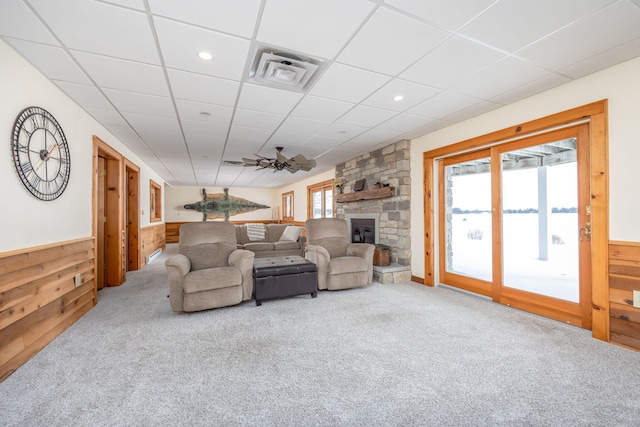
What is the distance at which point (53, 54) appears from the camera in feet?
6.63

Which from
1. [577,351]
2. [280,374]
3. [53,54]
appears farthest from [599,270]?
[53,54]

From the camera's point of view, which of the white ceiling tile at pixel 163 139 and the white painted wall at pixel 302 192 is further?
the white painted wall at pixel 302 192

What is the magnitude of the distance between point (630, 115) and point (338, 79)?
2.43 metres

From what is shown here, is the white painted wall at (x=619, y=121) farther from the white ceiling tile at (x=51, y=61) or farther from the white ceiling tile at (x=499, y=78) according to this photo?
Answer: the white ceiling tile at (x=51, y=61)

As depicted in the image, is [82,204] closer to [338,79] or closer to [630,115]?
[338,79]

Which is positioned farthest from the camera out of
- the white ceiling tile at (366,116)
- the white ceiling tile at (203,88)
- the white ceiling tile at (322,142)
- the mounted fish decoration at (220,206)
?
the mounted fish decoration at (220,206)

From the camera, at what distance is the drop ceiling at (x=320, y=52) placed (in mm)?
1624

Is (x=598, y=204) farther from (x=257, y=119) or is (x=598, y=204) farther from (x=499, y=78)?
(x=257, y=119)

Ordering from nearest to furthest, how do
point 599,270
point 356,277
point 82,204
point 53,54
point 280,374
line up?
point 280,374
point 53,54
point 599,270
point 82,204
point 356,277

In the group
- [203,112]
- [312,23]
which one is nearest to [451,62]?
[312,23]

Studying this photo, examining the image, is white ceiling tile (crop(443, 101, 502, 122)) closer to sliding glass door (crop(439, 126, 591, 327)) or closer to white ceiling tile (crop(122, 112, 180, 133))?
sliding glass door (crop(439, 126, 591, 327))

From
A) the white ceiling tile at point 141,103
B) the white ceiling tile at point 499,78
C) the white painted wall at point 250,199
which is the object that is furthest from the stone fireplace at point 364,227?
the white ceiling tile at point 141,103

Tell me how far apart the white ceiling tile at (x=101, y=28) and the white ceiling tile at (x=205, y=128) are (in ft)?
5.10

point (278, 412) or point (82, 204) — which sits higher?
point (82, 204)
